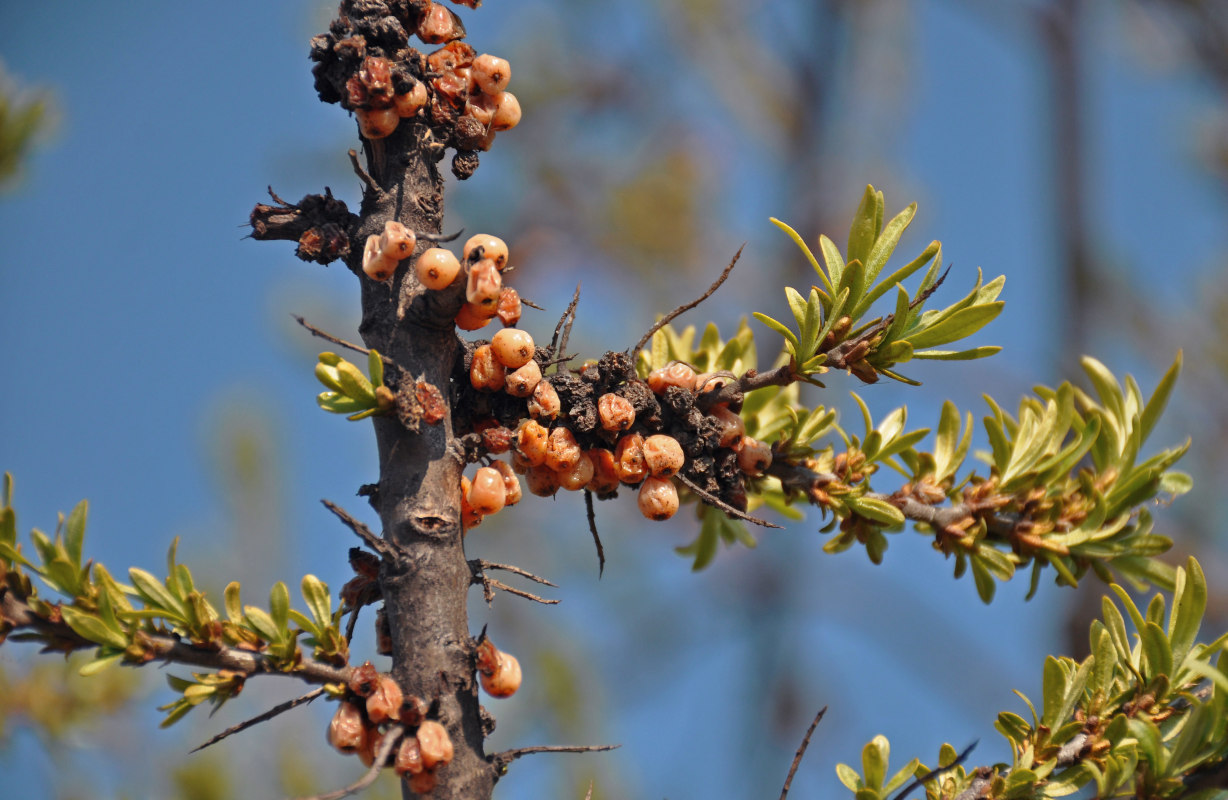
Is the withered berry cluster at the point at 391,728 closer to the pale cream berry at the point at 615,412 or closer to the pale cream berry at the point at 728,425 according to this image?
the pale cream berry at the point at 615,412

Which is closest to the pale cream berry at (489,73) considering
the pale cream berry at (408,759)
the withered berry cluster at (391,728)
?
the withered berry cluster at (391,728)

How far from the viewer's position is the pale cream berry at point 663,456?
4.15 feet

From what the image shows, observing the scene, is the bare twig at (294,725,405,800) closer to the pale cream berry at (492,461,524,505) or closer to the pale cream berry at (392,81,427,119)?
the pale cream berry at (492,461,524,505)

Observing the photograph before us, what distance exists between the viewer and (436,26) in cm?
131

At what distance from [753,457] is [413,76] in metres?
0.76

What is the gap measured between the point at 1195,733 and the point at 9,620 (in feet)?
4.89

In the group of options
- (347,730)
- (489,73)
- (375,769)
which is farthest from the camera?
(489,73)

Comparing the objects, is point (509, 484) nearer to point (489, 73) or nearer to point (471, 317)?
point (471, 317)

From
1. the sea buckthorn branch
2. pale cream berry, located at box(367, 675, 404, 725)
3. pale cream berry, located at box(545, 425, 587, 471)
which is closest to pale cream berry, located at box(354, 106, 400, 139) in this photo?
pale cream berry, located at box(545, 425, 587, 471)

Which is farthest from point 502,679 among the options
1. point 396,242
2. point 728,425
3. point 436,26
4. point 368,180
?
point 436,26

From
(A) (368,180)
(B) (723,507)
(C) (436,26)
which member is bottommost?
(B) (723,507)

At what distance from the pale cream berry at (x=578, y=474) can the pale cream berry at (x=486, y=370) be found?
0.16 m

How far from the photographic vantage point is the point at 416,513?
1.16 m

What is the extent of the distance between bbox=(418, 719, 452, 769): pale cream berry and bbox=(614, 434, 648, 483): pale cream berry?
0.43 meters
